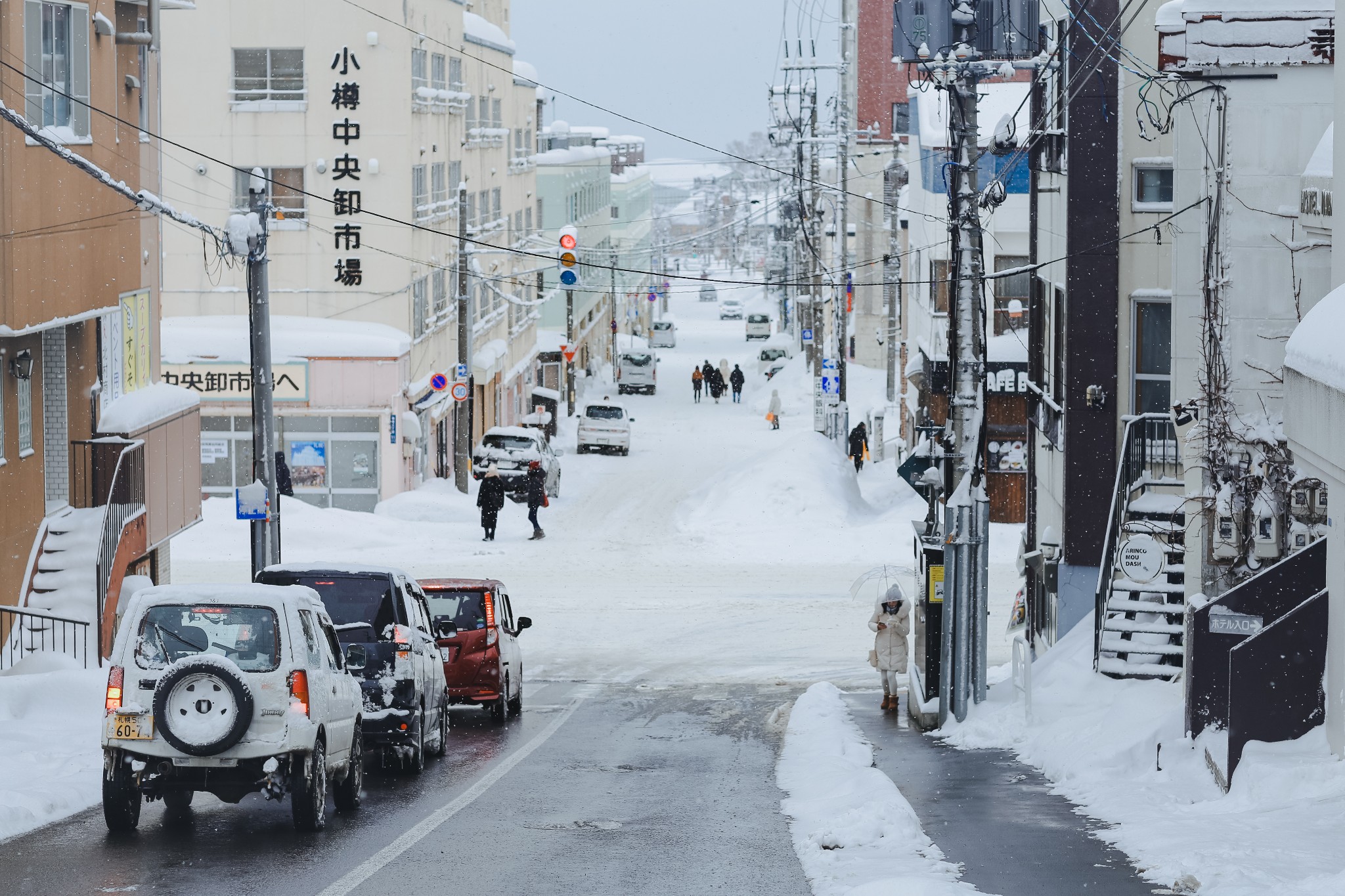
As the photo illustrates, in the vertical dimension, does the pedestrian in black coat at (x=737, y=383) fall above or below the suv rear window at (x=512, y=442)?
above

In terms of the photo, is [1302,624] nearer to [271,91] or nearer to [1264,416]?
[1264,416]

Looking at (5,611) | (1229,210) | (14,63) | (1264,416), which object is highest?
(14,63)

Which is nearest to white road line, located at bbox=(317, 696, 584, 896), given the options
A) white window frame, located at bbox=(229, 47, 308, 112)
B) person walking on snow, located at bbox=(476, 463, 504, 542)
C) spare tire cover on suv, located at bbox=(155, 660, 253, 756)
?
spare tire cover on suv, located at bbox=(155, 660, 253, 756)

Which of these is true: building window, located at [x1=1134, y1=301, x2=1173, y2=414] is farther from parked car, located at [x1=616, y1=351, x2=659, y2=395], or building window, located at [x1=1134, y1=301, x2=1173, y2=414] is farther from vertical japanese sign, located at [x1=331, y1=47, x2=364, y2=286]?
parked car, located at [x1=616, y1=351, x2=659, y2=395]

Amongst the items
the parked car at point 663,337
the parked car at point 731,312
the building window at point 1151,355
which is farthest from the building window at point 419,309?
the parked car at point 731,312

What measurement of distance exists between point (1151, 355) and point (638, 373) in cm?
6063

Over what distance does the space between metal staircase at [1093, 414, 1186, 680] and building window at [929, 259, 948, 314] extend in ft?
70.7

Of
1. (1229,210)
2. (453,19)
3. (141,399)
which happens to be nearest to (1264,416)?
(1229,210)

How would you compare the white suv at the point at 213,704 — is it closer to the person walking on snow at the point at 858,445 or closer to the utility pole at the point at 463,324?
the utility pole at the point at 463,324

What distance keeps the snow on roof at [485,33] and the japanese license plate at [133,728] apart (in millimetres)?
46706

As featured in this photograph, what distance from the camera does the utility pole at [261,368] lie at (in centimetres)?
2181

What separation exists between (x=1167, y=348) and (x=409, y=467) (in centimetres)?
2598

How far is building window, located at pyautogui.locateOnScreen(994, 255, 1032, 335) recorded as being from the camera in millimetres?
37875

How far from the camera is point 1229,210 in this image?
17719 millimetres
